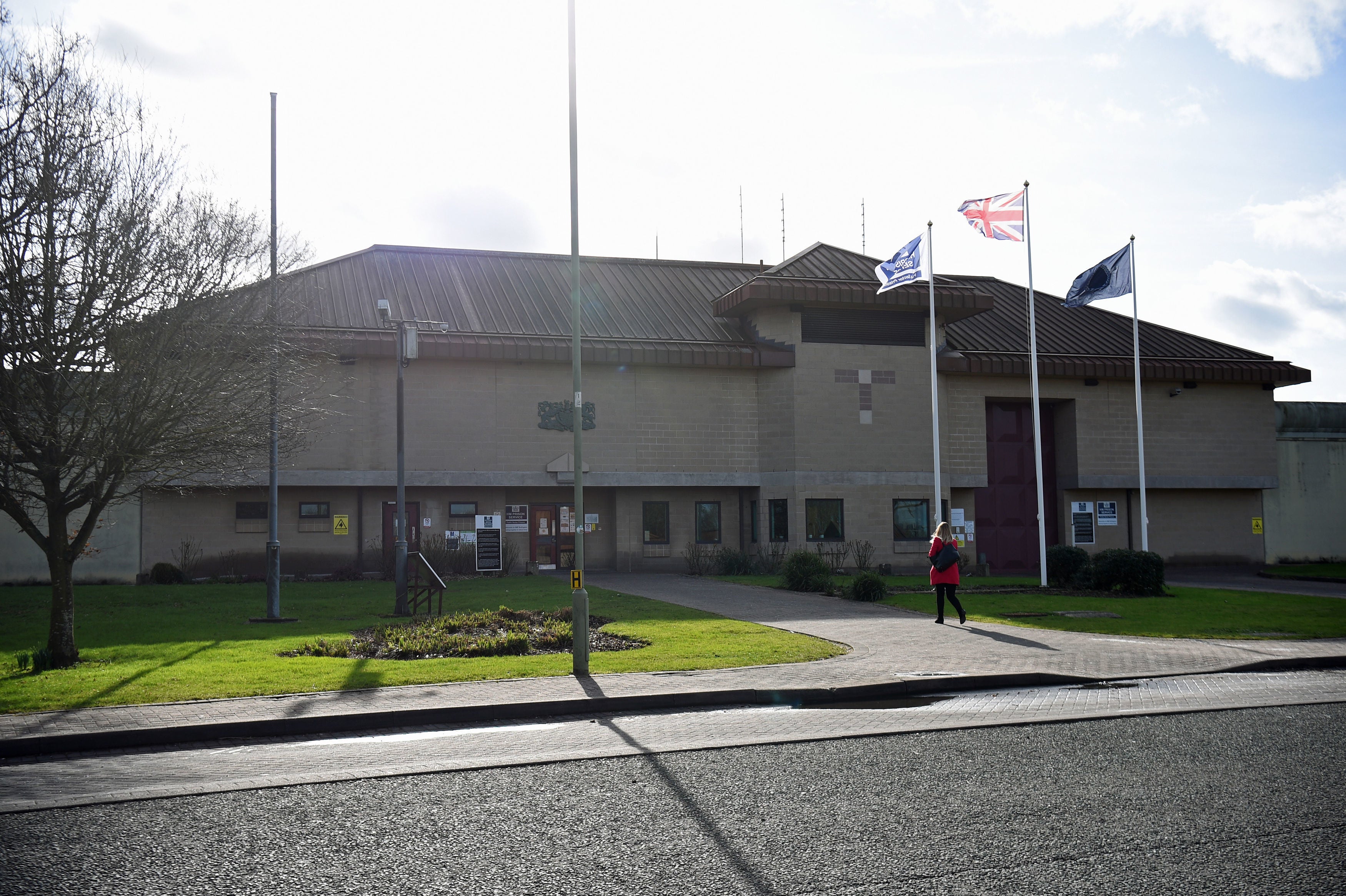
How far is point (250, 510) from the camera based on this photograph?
3012 centimetres

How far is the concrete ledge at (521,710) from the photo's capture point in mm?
9031

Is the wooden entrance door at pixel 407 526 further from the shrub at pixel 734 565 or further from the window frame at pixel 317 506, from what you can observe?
the shrub at pixel 734 565

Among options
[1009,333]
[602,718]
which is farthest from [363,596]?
[1009,333]

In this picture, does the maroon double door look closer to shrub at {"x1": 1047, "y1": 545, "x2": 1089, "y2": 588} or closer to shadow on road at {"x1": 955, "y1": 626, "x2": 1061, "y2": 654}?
shrub at {"x1": 1047, "y1": 545, "x2": 1089, "y2": 588}

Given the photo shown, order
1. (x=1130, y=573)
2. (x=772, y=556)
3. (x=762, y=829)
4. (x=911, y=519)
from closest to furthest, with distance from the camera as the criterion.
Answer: (x=762, y=829)
(x=1130, y=573)
(x=772, y=556)
(x=911, y=519)

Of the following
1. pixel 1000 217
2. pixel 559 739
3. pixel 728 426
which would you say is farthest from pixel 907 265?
pixel 559 739

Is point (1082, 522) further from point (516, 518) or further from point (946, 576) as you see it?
point (946, 576)

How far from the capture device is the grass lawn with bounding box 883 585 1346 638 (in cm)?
1708

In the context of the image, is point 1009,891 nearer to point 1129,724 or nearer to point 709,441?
point 1129,724

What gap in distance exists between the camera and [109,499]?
1416 cm

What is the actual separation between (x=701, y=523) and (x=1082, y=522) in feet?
46.0

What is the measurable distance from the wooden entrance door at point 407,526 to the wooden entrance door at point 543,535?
3.49 meters

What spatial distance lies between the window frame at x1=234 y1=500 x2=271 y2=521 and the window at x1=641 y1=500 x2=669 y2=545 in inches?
447

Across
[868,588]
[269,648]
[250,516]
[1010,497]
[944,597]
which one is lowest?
[269,648]
